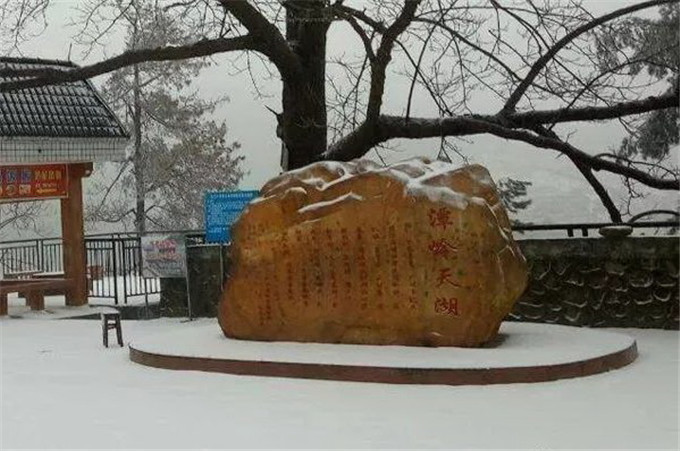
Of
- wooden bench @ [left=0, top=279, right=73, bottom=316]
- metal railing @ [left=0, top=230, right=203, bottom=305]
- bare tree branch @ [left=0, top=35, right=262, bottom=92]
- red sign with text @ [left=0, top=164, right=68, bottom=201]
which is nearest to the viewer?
bare tree branch @ [left=0, top=35, right=262, bottom=92]

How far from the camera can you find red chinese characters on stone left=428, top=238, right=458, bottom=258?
837cm

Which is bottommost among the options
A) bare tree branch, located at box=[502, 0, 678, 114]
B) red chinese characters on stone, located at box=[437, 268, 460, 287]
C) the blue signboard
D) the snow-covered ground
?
the snow-covered ground

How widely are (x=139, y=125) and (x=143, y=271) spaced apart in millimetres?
15175

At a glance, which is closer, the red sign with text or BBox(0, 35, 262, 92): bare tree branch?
BBox(0, 35, 262, 92): bare tree branch

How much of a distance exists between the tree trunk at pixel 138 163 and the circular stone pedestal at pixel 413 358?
2109cm

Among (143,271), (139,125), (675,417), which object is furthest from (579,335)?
(139,125)

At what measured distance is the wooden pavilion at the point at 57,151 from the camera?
50.3ft

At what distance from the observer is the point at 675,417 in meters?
6.16

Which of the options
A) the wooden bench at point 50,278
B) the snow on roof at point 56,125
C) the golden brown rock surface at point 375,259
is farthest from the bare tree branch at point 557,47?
the wooden bench at point 50,278

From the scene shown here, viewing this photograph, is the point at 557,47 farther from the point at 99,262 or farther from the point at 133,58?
the point at 99,262

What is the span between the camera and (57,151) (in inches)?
620

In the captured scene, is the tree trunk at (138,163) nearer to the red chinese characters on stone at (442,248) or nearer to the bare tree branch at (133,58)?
the bare tree branch at (133,58)

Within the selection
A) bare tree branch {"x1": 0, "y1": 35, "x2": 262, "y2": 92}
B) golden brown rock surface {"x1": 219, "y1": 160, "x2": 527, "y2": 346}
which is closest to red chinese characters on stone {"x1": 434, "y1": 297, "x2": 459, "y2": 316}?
golden brown rock surface {"x1": 219, "y1": 160, "x2": 527, "y2": 346}

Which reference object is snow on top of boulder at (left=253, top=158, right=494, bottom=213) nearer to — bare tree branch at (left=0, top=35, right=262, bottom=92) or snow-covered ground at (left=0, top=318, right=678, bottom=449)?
snow-covered ground at (left=0, top=318, right=678, bottom=449)
